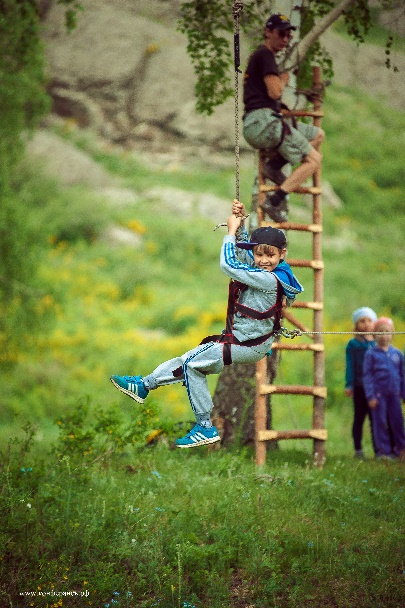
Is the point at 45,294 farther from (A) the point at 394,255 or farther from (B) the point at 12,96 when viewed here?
(A) the point at 394,255

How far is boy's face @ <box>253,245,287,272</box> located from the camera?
18.2 feet

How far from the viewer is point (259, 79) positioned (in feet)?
25.1

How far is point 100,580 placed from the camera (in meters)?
6.16

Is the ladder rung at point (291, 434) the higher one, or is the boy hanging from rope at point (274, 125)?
the boy hanging from rope at point (274, 125)

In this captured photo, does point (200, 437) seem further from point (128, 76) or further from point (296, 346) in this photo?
point (128, 76)

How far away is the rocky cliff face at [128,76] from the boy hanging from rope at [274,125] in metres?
28.7

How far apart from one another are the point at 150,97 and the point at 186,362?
3419 centimetres

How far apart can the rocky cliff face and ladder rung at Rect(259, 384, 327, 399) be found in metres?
29.0

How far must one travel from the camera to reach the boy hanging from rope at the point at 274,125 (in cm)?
741

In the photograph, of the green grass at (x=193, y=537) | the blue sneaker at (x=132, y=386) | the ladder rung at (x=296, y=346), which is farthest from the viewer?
the ladder rung at (x=296, y=346)

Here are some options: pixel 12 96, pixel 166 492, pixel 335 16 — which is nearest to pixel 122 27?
pixel 12 96

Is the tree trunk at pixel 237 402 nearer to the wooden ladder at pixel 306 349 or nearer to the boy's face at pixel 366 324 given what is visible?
the wooden ladder at pixel 306 349

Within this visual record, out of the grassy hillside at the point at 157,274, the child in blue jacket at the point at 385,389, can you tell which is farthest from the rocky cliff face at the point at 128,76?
the child in blue jacket at the point at 385,389

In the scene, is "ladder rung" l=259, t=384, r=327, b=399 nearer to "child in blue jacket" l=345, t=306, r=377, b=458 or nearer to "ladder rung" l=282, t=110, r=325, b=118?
Answer: "child in blue jacket" l=345, t=306, r=377, b=458
